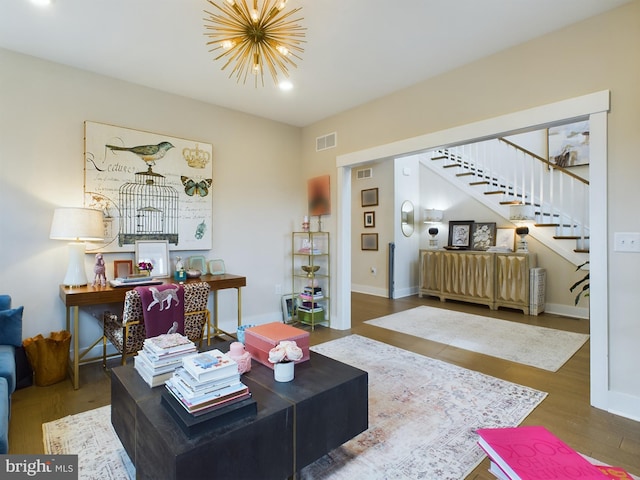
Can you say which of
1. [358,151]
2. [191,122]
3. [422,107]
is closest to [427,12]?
[422,107]

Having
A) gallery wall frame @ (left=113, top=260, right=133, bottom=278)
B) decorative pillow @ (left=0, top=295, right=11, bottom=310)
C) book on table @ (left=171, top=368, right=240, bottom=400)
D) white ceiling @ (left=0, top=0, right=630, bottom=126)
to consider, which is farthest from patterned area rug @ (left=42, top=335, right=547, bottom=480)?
white ceiling @ (left=0, top=0, right=630, bottom=126)

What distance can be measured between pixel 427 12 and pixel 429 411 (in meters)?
2.78

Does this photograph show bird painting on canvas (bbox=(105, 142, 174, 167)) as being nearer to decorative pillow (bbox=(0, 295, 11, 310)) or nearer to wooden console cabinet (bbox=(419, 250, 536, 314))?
decorative pillow (bbox=(0, 295, 11, 310))

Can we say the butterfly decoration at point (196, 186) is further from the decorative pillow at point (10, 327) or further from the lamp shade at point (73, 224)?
the decorative pillow at point (10, 327)

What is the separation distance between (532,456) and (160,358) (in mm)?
1627

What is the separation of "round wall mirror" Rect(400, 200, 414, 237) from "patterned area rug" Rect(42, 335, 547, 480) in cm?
380

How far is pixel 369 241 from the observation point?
22.1 ft

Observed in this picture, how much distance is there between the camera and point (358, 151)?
4004 mm

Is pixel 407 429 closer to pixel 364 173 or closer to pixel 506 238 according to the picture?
pixel 506 238

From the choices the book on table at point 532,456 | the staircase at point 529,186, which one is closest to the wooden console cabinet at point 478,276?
the staircase at point 529,186

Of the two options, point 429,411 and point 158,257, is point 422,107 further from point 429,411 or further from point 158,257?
point 158,257

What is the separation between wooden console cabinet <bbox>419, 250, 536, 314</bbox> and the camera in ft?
16.7

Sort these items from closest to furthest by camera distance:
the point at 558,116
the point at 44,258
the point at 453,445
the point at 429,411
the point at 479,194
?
1. the point at 453,445
2. the point at 429,411
3. the point at 558,116
4. the point at 44,258
5. the point at 479,194

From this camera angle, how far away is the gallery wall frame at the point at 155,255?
334 cm
